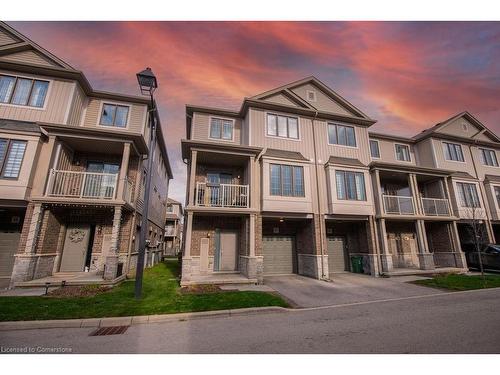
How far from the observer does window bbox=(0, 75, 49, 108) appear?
1134cm

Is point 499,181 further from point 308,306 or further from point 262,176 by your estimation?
point 308,306

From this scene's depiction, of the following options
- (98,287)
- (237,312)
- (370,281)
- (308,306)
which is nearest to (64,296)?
(98,287)

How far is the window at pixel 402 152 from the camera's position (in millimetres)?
18837

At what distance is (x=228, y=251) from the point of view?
13.2 m

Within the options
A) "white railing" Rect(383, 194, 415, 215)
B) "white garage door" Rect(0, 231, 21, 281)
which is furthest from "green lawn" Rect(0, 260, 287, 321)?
"white railing" Rect(383, 194, 415, 215)

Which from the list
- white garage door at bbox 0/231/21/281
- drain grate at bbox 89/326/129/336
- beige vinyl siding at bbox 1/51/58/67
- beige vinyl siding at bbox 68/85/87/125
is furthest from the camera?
beige vinyl siding at bbox 1/51/58/67

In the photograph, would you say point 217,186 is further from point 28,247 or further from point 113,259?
point 28,247

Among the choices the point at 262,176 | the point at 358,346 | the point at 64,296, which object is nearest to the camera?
the point at 358,346

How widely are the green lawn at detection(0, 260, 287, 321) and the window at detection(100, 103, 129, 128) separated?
31.7 feet

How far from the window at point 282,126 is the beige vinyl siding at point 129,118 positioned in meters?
8.07

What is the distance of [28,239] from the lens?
988 cm

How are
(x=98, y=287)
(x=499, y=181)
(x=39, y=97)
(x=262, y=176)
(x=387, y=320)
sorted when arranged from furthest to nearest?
(x=499, y=181)
(x=262, y=176)
(x=39, y=97)
(x=98, y=287)
(x=387, y=320)

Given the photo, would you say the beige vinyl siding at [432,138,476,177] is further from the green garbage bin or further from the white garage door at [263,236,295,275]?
the white garage door at [263,236,295,275]

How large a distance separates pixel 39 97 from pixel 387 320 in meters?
17.8
